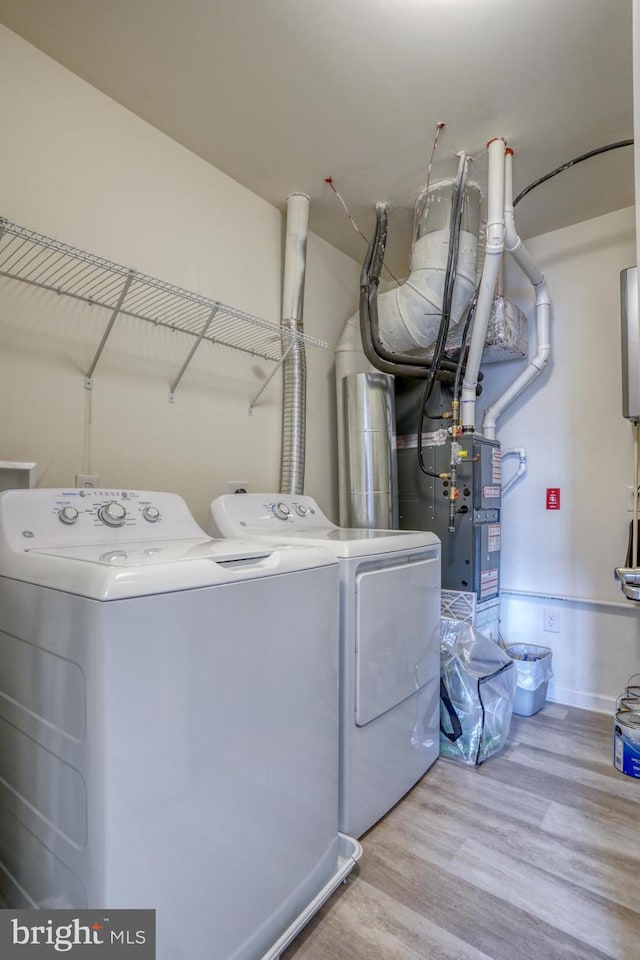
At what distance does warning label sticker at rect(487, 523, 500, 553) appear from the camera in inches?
102

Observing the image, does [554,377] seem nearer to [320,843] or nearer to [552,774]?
[552,774]

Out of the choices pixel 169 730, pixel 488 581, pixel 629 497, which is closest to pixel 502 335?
pixel 629 497

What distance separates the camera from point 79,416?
1676mm

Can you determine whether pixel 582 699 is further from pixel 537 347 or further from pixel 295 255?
pixel 295 255

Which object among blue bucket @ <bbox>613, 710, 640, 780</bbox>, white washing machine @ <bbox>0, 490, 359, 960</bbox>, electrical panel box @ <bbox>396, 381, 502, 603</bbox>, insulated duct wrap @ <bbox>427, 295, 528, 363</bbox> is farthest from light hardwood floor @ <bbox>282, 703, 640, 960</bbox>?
insulated duct wrap @ <bbox>427, 295, 528, 363</bbox>

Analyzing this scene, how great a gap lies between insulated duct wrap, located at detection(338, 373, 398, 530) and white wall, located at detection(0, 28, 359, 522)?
1.29ft

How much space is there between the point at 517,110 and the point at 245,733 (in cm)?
239

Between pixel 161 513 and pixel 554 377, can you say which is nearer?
pixel 161 513

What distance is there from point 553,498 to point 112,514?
2.38 meters

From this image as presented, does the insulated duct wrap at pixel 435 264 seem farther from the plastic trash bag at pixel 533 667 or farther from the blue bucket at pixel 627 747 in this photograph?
the blue bucket at pixel 627 747

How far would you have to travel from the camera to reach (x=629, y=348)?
7.36ft

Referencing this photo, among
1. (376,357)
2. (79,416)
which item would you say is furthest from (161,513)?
(376,357)

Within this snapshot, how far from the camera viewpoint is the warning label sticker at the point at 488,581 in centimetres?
248

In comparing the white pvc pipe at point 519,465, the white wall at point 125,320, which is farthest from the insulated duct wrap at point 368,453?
the white pvc pipe at point 519,465
